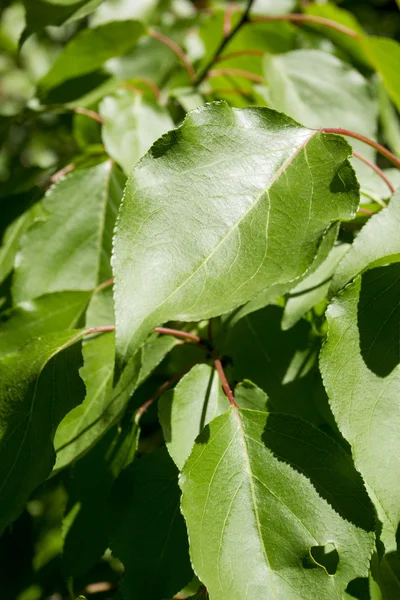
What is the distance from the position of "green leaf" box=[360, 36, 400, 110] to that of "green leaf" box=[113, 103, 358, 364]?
1.84 feet

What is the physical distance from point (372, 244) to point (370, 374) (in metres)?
0.16

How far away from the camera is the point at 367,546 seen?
0.70 metres

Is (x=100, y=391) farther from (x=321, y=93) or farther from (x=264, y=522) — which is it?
(x=321, y=93)

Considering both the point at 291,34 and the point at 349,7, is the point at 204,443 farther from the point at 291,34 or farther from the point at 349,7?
the point at 349,7

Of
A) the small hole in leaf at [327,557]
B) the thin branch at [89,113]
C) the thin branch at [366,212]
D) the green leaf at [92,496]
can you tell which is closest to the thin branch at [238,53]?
the thin branch at [89,113]

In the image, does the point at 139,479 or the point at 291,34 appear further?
the point at 291,34

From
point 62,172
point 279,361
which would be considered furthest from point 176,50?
point 279,361

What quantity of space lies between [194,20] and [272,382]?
3.11 ft

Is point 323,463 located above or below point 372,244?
below

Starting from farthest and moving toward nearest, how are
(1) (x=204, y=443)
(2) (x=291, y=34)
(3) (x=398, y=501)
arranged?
(2) (x=291, y=34) < (1) (x=204, y=443) < (3) (x=398, y=501)

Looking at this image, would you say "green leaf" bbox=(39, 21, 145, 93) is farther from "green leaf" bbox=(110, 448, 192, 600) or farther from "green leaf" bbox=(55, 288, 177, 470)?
"green leaf" bbox=(110, 448, 192, 600)

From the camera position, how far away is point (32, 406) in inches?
30.5

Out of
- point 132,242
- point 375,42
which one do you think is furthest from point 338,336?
point 375,42

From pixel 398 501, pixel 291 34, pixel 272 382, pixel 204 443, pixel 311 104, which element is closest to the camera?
pixel 398 501
